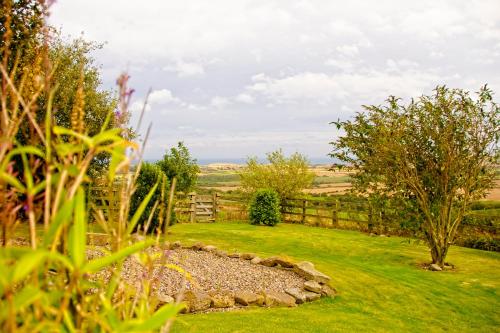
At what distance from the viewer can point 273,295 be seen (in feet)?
25.3

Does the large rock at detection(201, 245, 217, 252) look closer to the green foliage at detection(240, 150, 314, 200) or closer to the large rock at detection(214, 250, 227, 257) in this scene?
the large rock at detection(214, 250, 227, 257)

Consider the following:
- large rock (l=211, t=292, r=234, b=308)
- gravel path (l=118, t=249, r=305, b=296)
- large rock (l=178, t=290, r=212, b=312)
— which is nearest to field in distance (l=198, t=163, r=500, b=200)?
gravel path (l=118, t=249, r=305, b=296)

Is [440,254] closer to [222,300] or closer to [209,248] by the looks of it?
[209,248]

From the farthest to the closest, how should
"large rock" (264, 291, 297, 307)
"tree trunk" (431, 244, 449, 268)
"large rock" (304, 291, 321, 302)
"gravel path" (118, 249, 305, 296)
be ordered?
"tree trunk" (431, 244, 449, 268) < "large rock" (304, 291, 321, 302) < "gravel path" (118, 249, 305, 296) < "large rock" (264, 291, 297, 307)

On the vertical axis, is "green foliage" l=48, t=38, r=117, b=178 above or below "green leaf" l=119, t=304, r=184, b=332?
above

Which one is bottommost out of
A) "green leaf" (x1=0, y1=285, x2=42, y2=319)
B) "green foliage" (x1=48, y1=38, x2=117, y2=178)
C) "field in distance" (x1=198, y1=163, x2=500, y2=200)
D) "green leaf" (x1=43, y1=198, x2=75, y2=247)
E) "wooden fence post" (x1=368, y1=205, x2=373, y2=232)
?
"wooden fence post" (x1=368, y1=205, x2=373, y2=232)

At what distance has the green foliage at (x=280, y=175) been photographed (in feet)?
81.9

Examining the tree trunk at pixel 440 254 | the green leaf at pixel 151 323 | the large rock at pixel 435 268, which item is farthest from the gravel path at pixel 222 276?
the green leaf at pixel 151 323

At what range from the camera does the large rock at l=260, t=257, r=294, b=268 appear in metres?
10.0

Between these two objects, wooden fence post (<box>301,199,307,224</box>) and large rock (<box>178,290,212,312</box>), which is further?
wooden fence post (<box>301,199,307,224</box>)

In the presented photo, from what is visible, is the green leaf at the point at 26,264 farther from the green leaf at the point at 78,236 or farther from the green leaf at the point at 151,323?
the green leaf at the point at 151,323

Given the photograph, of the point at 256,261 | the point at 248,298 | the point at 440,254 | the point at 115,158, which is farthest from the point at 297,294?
the point at 115,158

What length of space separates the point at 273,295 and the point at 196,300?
4.87ft

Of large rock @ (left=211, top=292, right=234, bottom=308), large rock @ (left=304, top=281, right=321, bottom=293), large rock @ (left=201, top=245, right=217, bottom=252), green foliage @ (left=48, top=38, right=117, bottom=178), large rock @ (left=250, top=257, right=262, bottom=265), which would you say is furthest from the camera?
green foliage @ (left=48, top=38, right=117, bottom=178)
